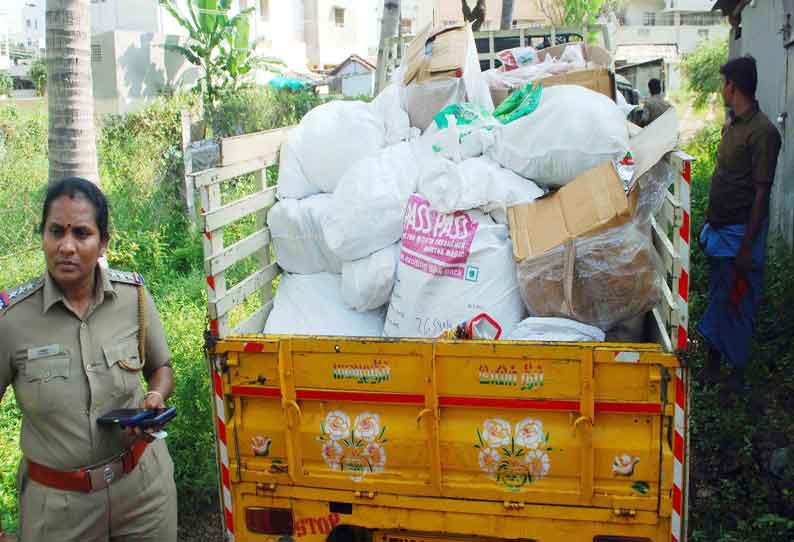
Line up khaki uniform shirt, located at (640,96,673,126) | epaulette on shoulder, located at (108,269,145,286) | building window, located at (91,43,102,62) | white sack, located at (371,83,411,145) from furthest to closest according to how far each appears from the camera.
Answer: building window, located at (91,43,102,62) → khaki uniform shirt, located at (640,96,673,126) → white sack, located at (371,83,411,145) → epaulette on shoulder, located at (108,269,145,286)

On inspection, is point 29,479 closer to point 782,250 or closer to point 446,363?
point 446,363

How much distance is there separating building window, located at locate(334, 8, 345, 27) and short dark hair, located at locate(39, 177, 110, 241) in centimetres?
3289

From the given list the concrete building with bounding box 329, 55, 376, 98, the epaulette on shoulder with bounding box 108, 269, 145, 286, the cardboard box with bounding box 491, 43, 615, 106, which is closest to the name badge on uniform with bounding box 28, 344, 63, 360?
the epaulette on shoulder with bounding box 108, 269, 145, 286

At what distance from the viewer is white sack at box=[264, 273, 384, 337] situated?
339 centimetres

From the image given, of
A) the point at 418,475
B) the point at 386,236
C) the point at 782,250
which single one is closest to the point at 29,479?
the point at 418,475

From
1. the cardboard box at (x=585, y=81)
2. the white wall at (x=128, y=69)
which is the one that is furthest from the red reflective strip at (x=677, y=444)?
the white wall at (x=128, y=69)

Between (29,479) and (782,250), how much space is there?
241 inches

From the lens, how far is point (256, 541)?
299cm

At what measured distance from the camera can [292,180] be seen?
3801 mm

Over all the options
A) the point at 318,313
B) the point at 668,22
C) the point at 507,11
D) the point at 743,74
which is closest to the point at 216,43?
the point at 507,11

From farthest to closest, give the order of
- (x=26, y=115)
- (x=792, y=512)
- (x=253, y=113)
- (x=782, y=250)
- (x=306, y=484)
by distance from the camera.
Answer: (x=253, y=113) → (x=26, y=115) → (x=782, y=250) → (x=792, y=512) → (x=306, y=484)

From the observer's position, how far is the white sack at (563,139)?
3324 mm

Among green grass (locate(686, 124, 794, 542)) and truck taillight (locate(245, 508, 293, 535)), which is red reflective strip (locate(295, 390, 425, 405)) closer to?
truck taillight (locate(245, 508, 293, 535))

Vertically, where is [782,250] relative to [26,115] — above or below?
below
